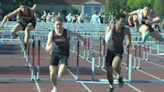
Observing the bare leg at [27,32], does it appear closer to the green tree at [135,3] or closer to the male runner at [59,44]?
the male runner at [59,44]

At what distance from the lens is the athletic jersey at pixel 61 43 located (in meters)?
8.54

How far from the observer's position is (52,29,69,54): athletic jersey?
8539 millimetres

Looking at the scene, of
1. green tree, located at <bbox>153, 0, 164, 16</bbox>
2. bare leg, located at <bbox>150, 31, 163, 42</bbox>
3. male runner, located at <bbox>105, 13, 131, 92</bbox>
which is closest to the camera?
male runner, located at <bbox>105, 13, 131, 92</bbox>

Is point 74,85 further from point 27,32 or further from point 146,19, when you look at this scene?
point 146,19

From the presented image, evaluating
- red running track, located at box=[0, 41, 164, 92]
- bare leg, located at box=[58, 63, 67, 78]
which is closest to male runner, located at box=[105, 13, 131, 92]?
bare leg, located at box=[58, 63, 67, 78]

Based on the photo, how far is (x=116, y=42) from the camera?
912 cm

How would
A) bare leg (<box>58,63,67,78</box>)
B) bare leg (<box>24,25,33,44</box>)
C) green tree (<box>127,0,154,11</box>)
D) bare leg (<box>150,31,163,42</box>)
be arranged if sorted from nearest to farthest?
bare leg (<box>58,63,67,78</box>) < bare leg (<box>150,31,163,42</box>) < bare leg (<box>24,25,33,44</box>) < green tree (<box>127,0,154,11</box>)

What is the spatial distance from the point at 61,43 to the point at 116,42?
1363 mm

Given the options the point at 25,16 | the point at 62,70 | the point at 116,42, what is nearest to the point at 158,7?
the point at 25,16

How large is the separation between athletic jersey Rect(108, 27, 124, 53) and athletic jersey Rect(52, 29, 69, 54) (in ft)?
3.81

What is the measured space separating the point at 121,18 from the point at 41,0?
75318 millimetres

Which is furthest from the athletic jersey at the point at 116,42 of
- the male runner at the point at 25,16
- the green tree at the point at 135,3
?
the green tree at the point at 135,3

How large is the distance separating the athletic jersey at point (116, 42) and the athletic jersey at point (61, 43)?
3.81 feet

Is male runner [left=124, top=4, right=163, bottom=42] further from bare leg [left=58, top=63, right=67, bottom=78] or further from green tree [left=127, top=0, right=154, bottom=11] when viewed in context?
green tree [left=127, top=0, right=154, bottom=11]
